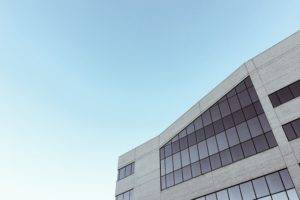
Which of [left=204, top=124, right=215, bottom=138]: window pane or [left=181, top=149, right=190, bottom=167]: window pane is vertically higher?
[left=204, top=124, right=215, bottom=138]: window pane

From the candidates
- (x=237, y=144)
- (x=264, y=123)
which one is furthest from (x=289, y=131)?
(x=237, y=144)

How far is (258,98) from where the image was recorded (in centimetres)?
2661

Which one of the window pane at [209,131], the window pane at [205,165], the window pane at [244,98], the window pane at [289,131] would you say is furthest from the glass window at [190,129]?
the window pane at [289,131]

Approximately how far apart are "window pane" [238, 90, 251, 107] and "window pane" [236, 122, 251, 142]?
208 centimetres

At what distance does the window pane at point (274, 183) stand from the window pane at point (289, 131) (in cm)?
303

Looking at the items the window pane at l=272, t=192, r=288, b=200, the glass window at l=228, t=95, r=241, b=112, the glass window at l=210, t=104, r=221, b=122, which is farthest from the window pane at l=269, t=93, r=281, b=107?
the window pane at l=272, t=192, r=288, b=200

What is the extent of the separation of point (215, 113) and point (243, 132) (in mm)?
4546

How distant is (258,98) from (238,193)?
8795 millimetres

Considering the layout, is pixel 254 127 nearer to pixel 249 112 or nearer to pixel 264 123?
pixel 264 123

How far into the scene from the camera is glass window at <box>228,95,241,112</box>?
28292 millimetres

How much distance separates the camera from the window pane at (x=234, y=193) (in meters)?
23.8

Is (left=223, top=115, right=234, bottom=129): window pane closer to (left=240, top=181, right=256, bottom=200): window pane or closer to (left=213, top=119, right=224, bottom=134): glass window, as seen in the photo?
(left=213, top=119, right=224, bottom=134): glass window

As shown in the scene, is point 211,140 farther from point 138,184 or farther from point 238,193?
point 138,184

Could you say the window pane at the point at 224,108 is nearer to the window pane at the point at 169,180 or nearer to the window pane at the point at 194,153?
the window pane at the point at 194,153
